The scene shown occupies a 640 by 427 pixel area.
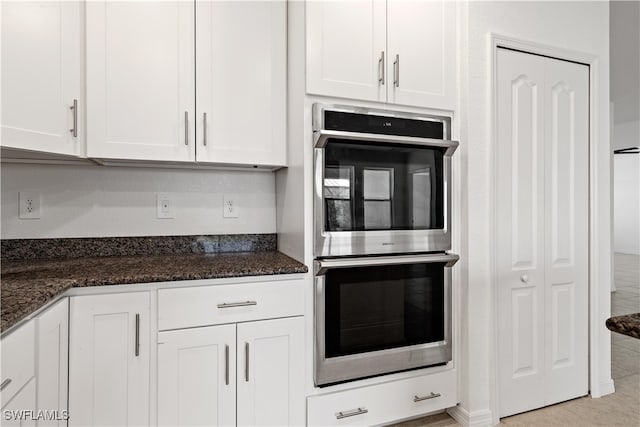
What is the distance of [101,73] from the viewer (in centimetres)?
163

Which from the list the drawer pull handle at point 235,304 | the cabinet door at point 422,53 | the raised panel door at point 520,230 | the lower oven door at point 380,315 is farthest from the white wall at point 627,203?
the drawer pull handle at point 235,304

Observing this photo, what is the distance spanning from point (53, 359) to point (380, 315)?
132 cm

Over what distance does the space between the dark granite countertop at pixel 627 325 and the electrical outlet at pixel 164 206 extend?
194 cm

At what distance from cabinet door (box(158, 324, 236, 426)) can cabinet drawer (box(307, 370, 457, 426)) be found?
15.8 inches

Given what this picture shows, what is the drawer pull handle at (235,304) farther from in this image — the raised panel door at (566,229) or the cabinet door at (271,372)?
the raised panel door at (566,229)

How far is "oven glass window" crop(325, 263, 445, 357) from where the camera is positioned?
5.53 feet

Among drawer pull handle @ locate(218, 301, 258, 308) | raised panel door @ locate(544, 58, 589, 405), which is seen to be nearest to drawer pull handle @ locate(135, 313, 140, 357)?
drawer pull handle @ locate(218, 301, 258, 308)

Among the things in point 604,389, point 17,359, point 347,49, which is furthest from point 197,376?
point 604,389

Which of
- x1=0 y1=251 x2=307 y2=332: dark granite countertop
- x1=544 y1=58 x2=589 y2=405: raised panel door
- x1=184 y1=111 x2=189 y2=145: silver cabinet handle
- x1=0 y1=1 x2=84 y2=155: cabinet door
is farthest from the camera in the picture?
x1=544 y1=58 x2=589 y2=405: raised panel door

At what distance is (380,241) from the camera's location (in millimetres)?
1734

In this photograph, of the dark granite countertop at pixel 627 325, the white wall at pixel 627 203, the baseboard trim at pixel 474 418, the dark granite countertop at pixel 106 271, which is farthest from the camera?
the white wall at pixel 627 203

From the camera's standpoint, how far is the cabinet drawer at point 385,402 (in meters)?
1.68

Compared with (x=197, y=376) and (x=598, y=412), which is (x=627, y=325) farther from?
(x=598, y=412)

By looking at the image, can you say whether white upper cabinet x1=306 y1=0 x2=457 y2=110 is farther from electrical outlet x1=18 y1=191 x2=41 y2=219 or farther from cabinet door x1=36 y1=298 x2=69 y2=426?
electrical outlet x1=18 y1=191 x2=41 y2=219
